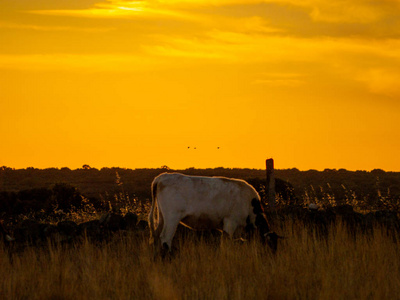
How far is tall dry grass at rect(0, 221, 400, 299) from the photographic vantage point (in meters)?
9.34

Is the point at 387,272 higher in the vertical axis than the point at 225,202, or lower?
lower

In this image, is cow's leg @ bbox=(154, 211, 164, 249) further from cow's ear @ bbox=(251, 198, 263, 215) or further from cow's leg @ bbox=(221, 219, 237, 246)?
cow's ear @ bbox=(251, 198, 263, 215)

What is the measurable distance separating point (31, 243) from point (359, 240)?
6.74 m

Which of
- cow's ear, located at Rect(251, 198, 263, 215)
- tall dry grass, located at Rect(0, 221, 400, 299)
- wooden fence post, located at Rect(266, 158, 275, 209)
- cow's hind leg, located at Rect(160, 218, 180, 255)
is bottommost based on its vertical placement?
tall dry grass, located at Rect(0, 221, 400, 299)

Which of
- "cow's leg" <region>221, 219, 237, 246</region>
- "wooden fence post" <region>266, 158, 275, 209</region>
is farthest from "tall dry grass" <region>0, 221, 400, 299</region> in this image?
"wooden fence post" <region>266, 158, 275, 209</region>

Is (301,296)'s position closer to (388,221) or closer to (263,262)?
(263,262)

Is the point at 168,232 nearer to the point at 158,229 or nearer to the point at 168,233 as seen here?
the point at 168,233

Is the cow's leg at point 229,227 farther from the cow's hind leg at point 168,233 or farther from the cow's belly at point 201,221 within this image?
the cow's hind leg at point 168,233

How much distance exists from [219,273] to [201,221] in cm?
262

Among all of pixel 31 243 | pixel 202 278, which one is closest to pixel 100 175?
pixel 31 243

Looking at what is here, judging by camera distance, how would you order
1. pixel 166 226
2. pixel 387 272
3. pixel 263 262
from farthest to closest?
pixel 166 226 < pixel 263 262 < pixel 387 272

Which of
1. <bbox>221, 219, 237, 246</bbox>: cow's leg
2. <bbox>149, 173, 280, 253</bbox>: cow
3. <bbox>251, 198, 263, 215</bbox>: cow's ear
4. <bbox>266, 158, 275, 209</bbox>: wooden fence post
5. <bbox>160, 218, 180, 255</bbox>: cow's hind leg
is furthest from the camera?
<bbox>266, 158, 275, 209</bbox>: wooden fence post

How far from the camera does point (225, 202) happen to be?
518 inches

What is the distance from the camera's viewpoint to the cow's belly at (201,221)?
12922mm
